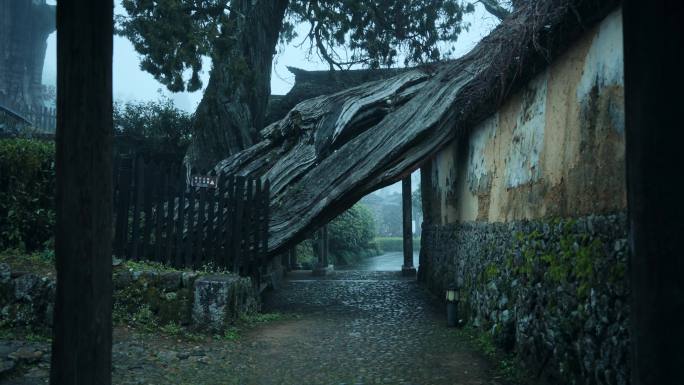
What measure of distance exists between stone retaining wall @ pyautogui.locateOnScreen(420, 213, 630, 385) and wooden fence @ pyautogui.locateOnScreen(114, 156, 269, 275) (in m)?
3.44

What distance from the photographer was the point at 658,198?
1.85m

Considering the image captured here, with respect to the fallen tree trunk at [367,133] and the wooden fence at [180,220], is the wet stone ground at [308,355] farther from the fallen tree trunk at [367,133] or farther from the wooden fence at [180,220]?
the fallen tree trunk at [367,133]

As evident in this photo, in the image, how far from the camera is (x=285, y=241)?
328 inches

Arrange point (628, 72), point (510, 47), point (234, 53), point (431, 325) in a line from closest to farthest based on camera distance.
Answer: point (628, 72) → point (510, 47) → point (431, 325) → point (234, 53)

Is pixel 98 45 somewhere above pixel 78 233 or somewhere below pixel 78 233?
above

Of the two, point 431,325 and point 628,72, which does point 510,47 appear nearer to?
point 628,72

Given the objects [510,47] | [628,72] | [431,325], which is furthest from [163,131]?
[628,72]

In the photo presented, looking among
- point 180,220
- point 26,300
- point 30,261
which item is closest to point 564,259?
point 180,220

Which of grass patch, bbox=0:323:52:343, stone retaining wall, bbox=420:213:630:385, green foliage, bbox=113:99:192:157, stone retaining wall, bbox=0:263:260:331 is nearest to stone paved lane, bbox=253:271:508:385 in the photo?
stone retaining wall, bbox=420:213:630:385

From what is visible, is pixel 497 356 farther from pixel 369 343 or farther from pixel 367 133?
pixel 367 133

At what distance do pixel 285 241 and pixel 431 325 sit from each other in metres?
2.66

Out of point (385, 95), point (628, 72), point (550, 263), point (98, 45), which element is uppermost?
point (385, 95)

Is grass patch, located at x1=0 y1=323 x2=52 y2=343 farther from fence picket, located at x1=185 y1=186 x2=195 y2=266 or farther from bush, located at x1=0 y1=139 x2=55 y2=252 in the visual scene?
fence picket, located at x1=185 y1=186 x2=195 y2=266

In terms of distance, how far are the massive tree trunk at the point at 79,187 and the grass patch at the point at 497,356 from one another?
3.56 meters
